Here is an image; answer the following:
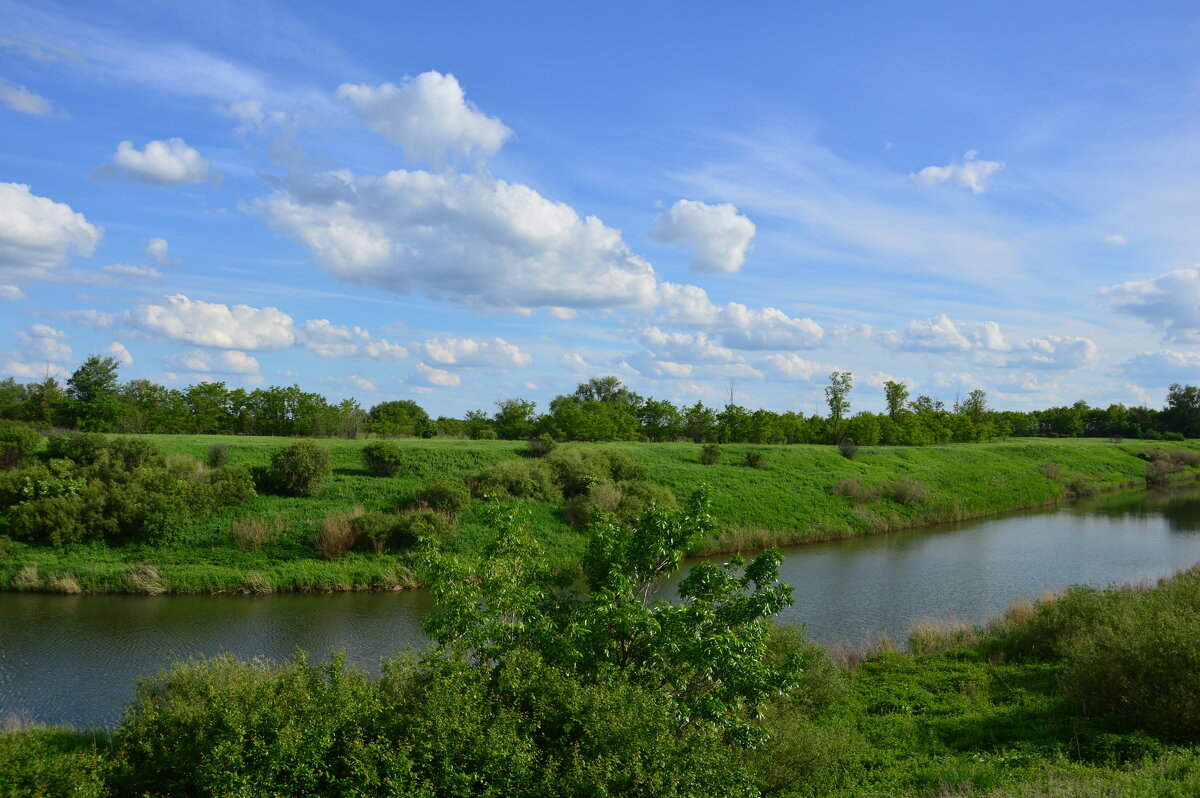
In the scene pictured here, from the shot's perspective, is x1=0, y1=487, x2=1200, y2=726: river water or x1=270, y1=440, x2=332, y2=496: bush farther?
x1=270, y1=440, x2=332, y2=496: bush

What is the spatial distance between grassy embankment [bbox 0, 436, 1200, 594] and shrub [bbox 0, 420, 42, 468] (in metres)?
6.19

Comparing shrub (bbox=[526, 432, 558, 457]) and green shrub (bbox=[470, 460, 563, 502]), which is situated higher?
shrub (bbox=[526, 432, 558, 457])

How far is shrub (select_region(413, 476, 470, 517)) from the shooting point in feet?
121

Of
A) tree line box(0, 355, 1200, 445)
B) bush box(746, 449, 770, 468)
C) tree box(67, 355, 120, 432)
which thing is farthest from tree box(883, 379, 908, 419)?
tree box(67, 355, 120, 432)

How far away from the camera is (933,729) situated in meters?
14.0

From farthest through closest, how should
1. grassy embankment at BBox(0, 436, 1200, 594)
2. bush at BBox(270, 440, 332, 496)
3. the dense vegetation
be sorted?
bush at BBox(270, 440, 332, 496) → grassy embankment at BBox(0, 436, 1200, 594) → the dense vegetation

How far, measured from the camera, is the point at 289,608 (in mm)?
26922

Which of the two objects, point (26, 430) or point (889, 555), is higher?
point (26, 430)

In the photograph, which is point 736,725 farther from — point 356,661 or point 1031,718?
point 356,661

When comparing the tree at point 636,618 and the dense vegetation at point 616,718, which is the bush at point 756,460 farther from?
the tree at point 636,618

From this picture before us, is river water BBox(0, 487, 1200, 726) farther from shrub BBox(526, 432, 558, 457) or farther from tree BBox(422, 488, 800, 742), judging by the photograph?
shrub BBox(526, 432, 558, 457)

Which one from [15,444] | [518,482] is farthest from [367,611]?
[15,444]

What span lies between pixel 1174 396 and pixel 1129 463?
58.5 metres

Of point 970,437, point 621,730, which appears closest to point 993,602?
point 621,730
